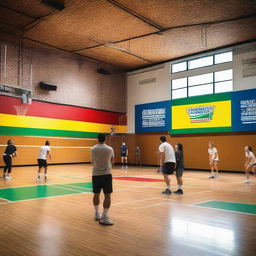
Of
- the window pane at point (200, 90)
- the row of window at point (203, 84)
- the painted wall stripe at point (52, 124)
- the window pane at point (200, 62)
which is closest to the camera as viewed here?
the painted wall stripe at point (52, 124)

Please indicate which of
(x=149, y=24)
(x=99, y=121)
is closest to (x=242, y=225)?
(x=149, y=24)

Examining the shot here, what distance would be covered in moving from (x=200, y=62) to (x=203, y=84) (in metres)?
1.46

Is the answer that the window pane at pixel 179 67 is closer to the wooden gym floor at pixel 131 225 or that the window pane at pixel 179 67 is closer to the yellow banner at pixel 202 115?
the yellow banner at pixel 202 115

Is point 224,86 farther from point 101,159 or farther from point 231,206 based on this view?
point 101,159

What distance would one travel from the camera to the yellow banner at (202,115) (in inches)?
654

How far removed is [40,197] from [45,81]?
38.8 ft

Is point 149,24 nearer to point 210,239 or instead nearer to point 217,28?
point 217,28

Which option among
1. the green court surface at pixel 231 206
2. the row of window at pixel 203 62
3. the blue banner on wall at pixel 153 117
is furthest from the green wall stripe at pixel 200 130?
the green court surface at pixel 231 206

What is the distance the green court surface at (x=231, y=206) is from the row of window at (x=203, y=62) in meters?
12.0

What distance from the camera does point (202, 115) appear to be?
1755 centimetres

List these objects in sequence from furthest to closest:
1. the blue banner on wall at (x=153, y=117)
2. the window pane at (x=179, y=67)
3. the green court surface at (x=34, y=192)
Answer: the blue banner on wall at (x=153, y=117), the window pane at (x=179, y=67), the green court surface at (x=34, y=192)

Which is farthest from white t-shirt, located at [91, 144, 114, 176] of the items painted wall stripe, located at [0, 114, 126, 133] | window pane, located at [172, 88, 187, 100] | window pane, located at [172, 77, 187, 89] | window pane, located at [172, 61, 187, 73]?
window pane, located at [172, 61, 187, 73]

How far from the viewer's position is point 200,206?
647 cm

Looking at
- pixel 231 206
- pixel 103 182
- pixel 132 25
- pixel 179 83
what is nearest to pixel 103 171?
pixel 103 182
